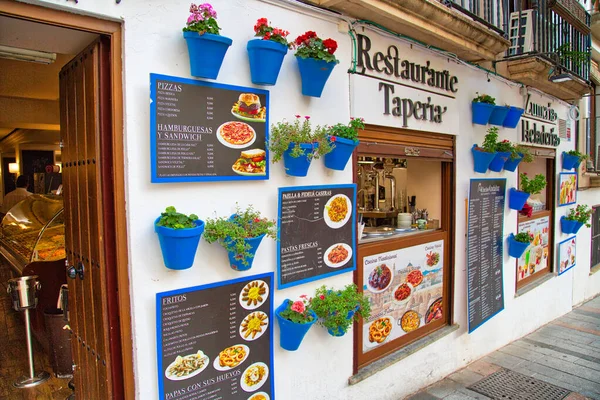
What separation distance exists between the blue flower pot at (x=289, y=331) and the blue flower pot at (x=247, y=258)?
0.52m

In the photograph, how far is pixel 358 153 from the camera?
12.4ft

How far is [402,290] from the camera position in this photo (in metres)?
4.48

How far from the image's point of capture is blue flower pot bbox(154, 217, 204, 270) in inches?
92.4

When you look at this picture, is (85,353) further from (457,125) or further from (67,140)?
(457,125)

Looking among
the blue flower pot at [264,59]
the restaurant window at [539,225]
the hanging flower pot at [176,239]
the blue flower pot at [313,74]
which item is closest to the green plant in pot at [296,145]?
the blue flower pot at [313,74]

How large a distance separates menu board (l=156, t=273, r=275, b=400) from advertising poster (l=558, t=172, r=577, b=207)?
6767 mm

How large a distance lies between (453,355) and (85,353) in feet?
13.6

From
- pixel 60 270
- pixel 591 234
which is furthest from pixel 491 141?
pixel 591 234

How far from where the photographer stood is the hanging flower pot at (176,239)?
235cm


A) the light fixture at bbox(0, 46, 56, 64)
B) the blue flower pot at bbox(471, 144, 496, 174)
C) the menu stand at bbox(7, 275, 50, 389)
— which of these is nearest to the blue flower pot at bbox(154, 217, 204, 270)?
the light fixture at bbox(0, 46, 56, 64)

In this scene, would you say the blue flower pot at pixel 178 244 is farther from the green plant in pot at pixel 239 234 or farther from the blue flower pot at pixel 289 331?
the blue flower pot at pixel 289 331

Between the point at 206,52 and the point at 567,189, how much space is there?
25.6 feet

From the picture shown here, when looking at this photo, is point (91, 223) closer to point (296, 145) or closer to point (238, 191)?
point (238, 191)

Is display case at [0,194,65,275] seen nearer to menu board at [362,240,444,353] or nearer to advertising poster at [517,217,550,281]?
menu board at [362,240,444,353]
